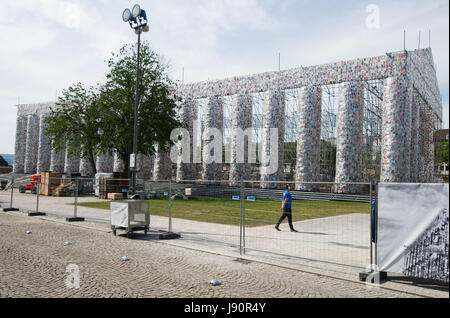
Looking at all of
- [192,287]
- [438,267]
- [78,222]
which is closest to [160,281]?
[192,287]

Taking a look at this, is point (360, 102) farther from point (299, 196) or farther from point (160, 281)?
point (160, 281)

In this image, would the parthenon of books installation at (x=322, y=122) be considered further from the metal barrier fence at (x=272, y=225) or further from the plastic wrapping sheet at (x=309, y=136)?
the metal barrier fence at (x=272, y=225)

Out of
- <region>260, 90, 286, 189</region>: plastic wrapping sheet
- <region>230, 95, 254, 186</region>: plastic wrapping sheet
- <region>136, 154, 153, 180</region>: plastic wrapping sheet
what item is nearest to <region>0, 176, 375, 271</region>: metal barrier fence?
<region>260, 90, 286, 189</region>: plastic wrapping sheet

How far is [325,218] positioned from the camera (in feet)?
48.9

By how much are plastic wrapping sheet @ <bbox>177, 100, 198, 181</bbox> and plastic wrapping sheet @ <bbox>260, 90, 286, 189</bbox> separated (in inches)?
328

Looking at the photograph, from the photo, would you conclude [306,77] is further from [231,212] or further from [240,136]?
[231,212]

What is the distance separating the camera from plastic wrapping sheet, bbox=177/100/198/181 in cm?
3631

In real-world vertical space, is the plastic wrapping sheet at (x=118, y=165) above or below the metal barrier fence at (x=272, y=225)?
above

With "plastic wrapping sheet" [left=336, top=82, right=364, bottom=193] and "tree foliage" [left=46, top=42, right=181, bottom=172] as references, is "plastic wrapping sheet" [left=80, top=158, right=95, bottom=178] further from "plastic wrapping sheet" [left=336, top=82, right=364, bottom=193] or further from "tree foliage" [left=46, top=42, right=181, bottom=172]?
"plastic wrapping sheet" [left=336, top=82, right=364, bottom=193]

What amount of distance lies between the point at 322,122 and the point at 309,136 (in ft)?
19.8

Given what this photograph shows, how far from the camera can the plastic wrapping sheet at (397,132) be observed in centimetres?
2447

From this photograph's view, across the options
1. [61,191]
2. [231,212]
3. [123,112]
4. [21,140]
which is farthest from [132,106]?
[21,140]

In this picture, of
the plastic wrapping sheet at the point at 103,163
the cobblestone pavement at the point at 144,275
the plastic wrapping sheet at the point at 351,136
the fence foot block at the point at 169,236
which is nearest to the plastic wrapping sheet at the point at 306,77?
the plastic wrapping sheet at the point at 351,136

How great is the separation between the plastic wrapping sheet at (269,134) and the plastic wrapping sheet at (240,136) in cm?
226
